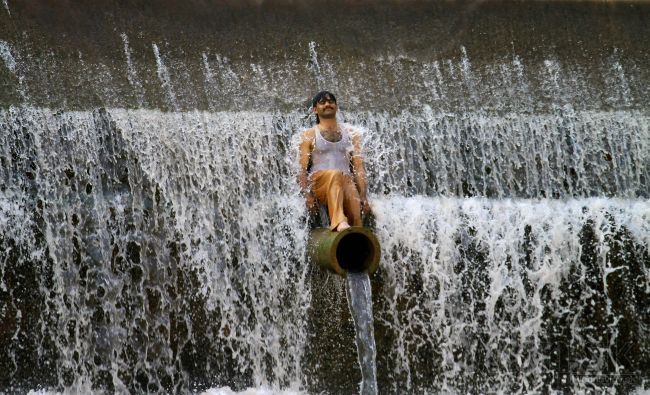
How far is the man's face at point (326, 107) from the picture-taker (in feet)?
29.6

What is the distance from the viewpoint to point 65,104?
9.43 metres

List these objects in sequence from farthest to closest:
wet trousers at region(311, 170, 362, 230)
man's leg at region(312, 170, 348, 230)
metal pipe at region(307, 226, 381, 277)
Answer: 1. wet trousers at region(311, 170, 362, 230)
2. man's leg at region(312, 170, 348, 230)
3. metal pipe at region(307, 226, 381, 277)

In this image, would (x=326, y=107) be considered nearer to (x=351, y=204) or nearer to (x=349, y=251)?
(x=351, y=204)

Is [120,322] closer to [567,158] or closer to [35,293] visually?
[35,293]

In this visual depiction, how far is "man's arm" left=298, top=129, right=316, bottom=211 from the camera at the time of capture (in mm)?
8953

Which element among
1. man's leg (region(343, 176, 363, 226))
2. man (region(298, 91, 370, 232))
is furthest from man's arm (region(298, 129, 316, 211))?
man's leg (region(343, 176, 363, 226))

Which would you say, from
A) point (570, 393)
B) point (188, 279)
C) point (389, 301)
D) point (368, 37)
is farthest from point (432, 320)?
point (368, 37)

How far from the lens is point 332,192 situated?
28.5 ft

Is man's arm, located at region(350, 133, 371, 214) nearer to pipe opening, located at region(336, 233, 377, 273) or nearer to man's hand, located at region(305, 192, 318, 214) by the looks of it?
man's hand, located at region(305, 192, 318, 214)

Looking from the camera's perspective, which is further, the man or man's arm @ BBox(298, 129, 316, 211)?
man's arm @ BBox(298, 129, 316, 211)

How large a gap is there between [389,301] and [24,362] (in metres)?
3.10

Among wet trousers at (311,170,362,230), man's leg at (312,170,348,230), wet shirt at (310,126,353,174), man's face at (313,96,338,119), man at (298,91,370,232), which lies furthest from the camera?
man's face at (313,96,338,119)

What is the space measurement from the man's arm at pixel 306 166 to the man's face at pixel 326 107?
0.19 metres

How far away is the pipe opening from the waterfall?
0.23 m
